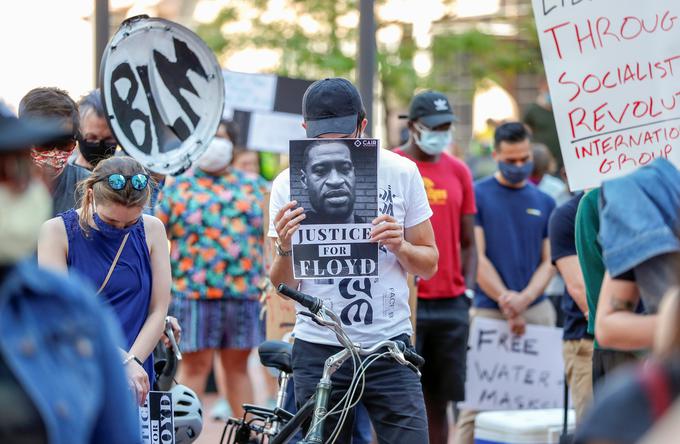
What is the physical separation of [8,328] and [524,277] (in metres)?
6.58

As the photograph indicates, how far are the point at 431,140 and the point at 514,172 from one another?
114 cm

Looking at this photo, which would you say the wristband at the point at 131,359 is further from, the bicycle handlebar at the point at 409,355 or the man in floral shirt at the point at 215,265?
the man in floral shirt at the point at 215,265

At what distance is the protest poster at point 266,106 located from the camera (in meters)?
11.3

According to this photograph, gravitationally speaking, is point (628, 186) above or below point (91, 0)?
below

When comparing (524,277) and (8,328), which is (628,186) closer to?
(8,328)

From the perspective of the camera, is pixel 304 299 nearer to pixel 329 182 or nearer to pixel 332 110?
pixel 329 182

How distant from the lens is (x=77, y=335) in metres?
3.01

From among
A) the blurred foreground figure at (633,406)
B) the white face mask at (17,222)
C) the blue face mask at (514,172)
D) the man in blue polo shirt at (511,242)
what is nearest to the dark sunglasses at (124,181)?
the white face mask at (17,222)

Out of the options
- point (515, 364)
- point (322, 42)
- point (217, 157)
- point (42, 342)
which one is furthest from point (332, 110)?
point (322, 42)

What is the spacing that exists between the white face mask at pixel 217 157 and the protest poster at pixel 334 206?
A: 3827 mm

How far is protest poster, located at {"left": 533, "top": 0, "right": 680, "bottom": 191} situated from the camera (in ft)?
19.0

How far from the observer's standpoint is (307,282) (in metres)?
5.54

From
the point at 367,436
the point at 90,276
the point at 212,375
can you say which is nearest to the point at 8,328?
the point at 90,276

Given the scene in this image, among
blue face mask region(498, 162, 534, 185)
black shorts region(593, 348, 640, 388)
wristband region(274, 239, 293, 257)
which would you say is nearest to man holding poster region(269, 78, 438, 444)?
wristband region(274, 239, 293, 257)
